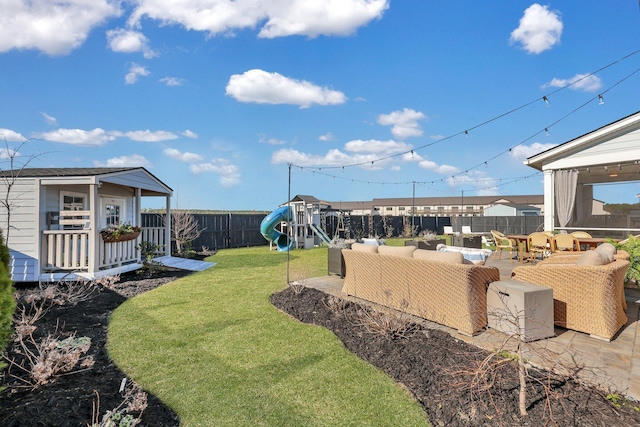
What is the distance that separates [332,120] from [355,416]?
1310 cm

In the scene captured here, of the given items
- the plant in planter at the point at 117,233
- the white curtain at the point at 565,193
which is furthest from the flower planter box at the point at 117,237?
the white curtain at the point at 565,193

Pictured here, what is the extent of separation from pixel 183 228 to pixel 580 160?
45.2 feet

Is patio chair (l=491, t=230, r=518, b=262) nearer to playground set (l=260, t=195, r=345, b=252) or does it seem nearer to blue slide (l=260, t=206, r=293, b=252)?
playground set (l=260, t=195, r=345, b=252)

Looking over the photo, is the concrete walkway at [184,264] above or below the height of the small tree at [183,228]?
below

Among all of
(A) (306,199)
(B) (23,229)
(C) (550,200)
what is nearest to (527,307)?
(C) (550,200)

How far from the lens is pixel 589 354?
10.5 feet

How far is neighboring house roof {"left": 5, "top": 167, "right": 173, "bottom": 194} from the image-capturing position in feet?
25.0

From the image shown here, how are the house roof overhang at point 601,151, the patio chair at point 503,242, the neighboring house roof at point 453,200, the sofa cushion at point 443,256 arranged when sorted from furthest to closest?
the neighboring house roof at point 453,200 < the patio chair at point 503,242 < the house roof overhang at point 601,151 < the sofa cushion at point 443,256

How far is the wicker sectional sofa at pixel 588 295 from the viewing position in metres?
3.57

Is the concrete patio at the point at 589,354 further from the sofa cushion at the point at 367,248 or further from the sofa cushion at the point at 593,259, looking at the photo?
the sofa cushion at the point at 367,248

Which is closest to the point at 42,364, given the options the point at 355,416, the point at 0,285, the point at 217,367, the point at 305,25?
the point at 0,285

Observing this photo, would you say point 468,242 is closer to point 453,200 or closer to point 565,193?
point 565,193

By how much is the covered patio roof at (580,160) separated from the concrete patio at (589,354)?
20.5ft

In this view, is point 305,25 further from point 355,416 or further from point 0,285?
point 355,416
